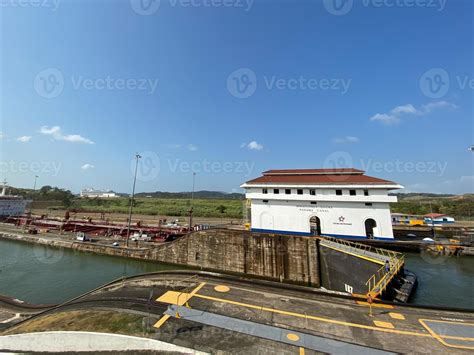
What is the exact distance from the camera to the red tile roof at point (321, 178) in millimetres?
22852

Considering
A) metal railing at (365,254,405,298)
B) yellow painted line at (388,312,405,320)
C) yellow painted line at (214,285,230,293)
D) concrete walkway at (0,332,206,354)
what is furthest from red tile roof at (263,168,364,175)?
concrete walkway at (0,332,206,354)

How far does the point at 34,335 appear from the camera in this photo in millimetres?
6961

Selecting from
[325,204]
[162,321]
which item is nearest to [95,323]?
[162,321]

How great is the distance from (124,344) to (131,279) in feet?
19.8

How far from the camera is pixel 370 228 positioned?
77.1 ft

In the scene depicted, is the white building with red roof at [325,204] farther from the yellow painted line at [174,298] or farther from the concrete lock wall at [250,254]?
the yellow painted line at [174,298]

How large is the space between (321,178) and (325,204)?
3.44 m

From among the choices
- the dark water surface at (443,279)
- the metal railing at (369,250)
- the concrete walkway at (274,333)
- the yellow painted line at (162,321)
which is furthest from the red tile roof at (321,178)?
the yellow painted line at (162,321)

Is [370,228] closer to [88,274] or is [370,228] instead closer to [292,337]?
[292,337]

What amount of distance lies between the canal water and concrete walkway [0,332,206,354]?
10324 millimetres

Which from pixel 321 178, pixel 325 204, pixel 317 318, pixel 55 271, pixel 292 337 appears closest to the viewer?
pixel 292 337

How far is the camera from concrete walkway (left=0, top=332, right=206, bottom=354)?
6207 mm

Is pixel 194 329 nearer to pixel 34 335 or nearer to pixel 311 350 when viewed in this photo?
pixel 311 350

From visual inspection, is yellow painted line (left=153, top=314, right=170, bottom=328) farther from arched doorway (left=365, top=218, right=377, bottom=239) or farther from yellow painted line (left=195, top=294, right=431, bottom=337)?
arched doorway (left=365, top=218, right=377, bottom=239)
